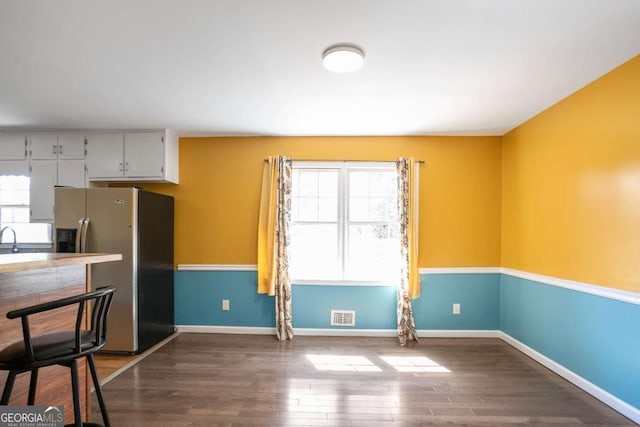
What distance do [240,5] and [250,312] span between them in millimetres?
3096

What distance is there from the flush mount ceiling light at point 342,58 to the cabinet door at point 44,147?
3.44 meters

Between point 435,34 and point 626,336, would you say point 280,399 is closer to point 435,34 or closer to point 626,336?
point 626,336

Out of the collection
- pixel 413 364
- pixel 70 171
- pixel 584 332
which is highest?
pixel 70 171

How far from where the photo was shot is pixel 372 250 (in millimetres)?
3588

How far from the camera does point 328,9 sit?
1.51 m

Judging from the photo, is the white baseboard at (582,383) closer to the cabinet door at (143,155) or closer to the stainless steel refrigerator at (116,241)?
the stainless steel refrigerator at (116,241)

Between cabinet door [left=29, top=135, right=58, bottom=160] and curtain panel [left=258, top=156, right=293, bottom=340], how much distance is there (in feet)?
8.04

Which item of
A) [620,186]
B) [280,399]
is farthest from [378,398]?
[620,186]

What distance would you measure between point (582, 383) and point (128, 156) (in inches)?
193

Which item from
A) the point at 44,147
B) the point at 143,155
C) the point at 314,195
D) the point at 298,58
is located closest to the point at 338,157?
the point at 314,195

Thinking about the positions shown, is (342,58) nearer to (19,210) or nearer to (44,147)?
(44,147)

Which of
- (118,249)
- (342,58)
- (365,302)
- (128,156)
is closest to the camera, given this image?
(342,58)

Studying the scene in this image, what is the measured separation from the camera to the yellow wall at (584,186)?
202 centimetres

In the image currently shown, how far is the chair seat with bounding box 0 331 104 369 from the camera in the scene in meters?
1.19
